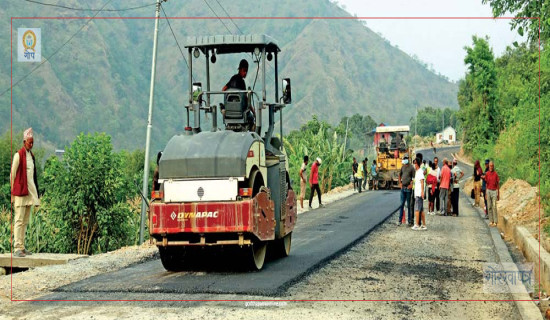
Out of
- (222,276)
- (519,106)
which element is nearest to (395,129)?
(519,106)

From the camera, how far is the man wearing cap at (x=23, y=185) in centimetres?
1112

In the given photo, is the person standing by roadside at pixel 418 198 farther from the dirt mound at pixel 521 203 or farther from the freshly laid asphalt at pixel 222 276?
the freshly laid asphalt at pixel 222 276

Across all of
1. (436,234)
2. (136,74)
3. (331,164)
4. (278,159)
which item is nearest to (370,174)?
(331,164)

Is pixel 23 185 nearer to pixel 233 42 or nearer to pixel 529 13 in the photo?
pixel 233 42

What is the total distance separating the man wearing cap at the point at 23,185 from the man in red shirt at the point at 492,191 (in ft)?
40.6

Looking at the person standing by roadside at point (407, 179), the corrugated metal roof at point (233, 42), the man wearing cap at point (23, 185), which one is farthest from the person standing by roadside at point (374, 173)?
the man wearing cap at point (23, 185)

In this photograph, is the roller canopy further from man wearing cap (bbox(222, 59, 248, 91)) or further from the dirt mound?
the dirt mound

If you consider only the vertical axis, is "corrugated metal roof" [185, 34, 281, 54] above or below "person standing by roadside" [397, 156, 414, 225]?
above

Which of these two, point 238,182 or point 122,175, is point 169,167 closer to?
point 238,182

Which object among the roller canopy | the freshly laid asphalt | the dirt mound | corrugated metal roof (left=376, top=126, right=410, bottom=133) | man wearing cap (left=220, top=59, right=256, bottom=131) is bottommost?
the freshly laid asphalt

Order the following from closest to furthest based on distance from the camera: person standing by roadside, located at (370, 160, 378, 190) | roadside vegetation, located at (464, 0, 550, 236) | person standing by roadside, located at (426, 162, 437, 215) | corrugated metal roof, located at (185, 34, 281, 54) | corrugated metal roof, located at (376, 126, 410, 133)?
corrugated metal roof, located at (185, 34, 281, 54)
roadside vegetation, located at (464, 0, 550, 236)
person standing by roadside, located at (426, 162, 437, 215)
person standing by roadside, located at (370, 160, 378, 190)
corrugated metal roof, located at (376, 126, 410, 133)

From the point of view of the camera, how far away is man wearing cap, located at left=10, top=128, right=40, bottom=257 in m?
11.1

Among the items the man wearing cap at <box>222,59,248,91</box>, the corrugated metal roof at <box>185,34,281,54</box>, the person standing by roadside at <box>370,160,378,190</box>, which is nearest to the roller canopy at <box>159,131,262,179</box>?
the man wearing cap at <box>222,59,248,91</box>

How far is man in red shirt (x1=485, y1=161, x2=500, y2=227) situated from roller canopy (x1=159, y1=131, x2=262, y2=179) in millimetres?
11004
